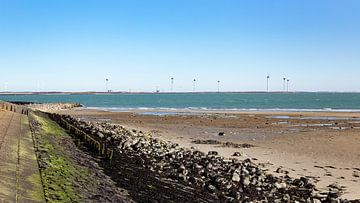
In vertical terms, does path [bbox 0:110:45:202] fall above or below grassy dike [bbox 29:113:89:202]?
above

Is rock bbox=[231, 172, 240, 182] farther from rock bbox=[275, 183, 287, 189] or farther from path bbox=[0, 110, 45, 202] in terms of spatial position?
path bbox=[0, 110, 45, 202]

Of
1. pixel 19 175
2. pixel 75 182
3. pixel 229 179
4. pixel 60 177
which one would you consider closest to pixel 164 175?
pixel 229 179

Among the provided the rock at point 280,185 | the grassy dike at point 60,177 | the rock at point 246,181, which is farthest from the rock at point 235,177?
the grassy dike at point 60,177

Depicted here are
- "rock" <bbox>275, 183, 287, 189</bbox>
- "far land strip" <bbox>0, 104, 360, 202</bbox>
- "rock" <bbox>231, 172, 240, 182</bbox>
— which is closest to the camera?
"far land strip" <bbox>0, 104, 360, 202</bbox>

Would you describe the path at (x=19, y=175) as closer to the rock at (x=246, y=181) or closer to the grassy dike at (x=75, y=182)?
the grassy dike at (x=75, y=182)

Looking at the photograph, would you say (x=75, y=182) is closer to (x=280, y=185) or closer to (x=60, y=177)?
(x=60, y=177)

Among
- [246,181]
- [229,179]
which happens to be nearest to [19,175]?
[229,179]

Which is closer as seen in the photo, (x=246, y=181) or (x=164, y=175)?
(x=246, y=181)

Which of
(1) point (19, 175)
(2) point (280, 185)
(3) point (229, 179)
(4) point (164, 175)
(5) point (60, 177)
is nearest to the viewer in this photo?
(1) point (19, 175)

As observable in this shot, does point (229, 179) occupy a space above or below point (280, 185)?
above

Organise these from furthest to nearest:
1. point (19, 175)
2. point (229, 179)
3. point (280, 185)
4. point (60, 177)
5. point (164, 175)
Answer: point (164, 175)
point (229, 179)
point (280, 185)
point (60, 177)
point (19, 175)

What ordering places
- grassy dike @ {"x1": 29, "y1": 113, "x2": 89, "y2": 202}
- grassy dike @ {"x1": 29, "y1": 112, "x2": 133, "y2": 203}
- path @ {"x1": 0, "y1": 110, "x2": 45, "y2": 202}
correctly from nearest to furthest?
path @ {"x1": 0, "y1": 110, "x2": 45, "y2": 202} → grassy dike @ {"x1": 29, "y1": 113, "x2": 89, "y2": 202} → grassy dike @ {"x1": 29, "y1": 112, "x2": 133, "y2": 203}

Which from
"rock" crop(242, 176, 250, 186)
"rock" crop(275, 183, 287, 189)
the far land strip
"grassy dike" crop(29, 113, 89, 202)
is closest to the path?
the far land strip

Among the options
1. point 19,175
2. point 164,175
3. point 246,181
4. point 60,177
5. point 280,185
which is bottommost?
point 280,185
